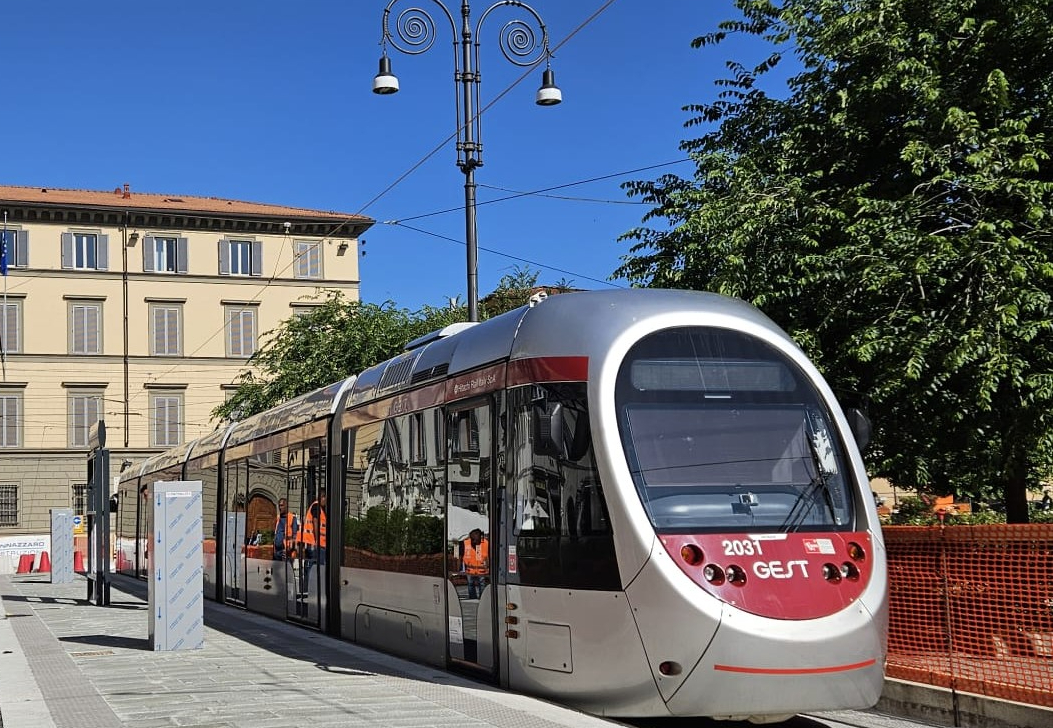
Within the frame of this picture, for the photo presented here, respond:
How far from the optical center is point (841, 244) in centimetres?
1341

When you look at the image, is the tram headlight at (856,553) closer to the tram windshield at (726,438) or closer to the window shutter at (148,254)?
the tram windshield at (726,438)

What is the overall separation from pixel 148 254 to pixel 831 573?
53180 millimetres

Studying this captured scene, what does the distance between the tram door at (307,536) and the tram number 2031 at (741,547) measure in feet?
25.1

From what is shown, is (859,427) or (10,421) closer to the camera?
(859,427)

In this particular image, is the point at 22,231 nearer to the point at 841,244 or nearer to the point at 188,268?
the point at 188,268

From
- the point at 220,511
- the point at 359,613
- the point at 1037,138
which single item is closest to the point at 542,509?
the point at 359,613

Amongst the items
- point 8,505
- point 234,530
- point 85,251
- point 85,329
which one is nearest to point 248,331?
point 85,329

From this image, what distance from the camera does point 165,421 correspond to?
5766 centimetres

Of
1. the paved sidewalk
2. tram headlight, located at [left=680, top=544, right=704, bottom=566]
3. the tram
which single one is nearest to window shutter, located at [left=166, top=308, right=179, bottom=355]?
the paved sidewalk

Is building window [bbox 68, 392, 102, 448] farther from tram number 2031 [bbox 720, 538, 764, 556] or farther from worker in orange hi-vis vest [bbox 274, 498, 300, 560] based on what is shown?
tram number 2031 [bbox 720, 538, 764, 556]

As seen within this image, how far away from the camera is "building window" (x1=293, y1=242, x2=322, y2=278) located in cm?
5934

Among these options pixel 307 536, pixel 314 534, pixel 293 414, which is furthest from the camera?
pixel 293 414

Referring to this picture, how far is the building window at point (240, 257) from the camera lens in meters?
58.8

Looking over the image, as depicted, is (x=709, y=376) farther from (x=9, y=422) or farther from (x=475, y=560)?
(x=9, y=422)
